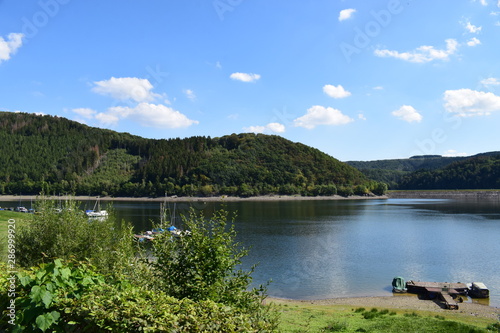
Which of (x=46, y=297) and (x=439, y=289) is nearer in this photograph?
(x=46, y=297)

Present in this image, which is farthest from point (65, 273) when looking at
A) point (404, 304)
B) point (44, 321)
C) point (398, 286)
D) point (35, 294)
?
point (398, 286)

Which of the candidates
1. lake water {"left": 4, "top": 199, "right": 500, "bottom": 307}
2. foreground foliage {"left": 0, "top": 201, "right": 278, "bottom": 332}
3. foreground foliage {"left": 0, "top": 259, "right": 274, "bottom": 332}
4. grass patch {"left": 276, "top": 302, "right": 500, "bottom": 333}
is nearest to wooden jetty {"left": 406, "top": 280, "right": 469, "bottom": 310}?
lake water {"left": 4, "top": 199, "right": 500, "bottom": 307}

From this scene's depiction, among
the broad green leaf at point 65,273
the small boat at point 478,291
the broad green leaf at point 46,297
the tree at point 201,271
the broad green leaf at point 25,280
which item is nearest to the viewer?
the broad green leaf at point 46,297

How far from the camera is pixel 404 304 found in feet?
107

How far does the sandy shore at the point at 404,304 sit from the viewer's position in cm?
3004

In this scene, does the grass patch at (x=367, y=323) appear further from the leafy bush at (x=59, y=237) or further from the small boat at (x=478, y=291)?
the leafy bush at (x=59, y=237)

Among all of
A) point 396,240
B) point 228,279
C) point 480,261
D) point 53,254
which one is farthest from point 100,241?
point 396,240

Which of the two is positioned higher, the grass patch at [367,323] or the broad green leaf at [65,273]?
the broad green leaf at [65,273]

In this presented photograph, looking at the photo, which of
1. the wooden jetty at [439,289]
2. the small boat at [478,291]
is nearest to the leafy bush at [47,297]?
the wooden jetty at [439,289]

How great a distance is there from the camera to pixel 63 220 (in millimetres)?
15234

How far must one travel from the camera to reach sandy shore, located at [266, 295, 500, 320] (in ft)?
98.6

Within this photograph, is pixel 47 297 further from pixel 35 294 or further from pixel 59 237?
pixel 59 237

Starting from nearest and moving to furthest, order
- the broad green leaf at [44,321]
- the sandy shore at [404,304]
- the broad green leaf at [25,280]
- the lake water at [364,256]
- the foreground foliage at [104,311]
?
the foreground foliage at [104,311] → the broad green leaf at [44,321] → the broad green leaf at [25,280] → the sandy shore at [404,304] → the lake water at [364,256]

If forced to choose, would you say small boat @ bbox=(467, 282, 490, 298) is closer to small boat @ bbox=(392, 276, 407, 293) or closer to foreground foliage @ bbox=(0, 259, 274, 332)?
small boat @ bbox=(392, 276, 407, 293)
